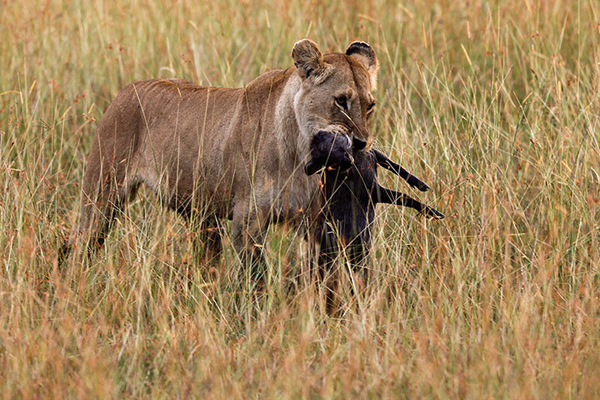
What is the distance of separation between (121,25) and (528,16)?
3501 mm

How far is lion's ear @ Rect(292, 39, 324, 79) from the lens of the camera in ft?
15.6

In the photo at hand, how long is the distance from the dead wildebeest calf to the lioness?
0.15 m

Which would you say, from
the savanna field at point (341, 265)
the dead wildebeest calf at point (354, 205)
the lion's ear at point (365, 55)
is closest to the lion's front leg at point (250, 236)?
the savanna field at point (341, 265)

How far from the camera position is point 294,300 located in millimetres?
4461

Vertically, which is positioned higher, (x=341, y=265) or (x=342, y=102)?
(x=342, y=102)

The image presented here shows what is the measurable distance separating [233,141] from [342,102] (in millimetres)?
802

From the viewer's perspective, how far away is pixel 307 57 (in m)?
4.77

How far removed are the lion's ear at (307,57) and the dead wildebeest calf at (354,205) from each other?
0.43 m

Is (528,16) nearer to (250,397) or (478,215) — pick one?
(478,215)

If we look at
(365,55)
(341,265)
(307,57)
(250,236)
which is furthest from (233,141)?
(341,265)

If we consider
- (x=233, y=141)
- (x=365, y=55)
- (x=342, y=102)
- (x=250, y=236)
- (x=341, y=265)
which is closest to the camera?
(x=341, y=265)

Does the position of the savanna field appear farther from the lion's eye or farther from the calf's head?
the lion's eye

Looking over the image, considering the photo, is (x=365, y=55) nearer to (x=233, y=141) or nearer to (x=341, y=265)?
(x=233, y=141)

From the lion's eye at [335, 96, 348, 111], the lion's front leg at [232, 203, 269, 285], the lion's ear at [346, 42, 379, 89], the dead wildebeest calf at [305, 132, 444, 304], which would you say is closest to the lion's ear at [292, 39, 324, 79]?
the lion's eye at [335, 96, 348, 111]
